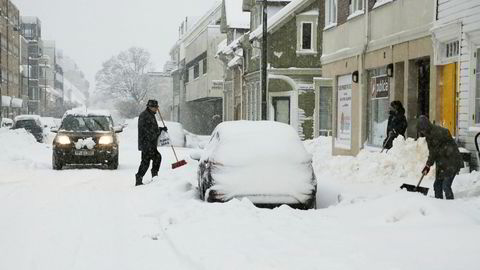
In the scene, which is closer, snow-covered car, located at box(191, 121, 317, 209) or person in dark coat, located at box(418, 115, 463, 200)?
snow-covered car, located at box(191, 121, 317, 209)

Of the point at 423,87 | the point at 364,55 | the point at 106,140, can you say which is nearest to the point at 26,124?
the point at 106,140

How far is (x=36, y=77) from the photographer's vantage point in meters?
112

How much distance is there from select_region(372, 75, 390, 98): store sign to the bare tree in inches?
3056

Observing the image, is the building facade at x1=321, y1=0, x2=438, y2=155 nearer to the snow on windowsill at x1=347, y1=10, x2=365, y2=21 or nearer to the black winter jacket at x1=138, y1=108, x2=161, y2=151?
the snow on windowsill at x1=347, y1=10, x2=365, y2=21

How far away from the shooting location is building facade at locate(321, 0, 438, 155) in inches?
626

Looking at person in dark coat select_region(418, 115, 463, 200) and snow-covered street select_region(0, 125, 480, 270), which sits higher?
person in dark coat select_region(418, 115, 463, 200)

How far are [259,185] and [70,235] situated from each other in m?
2.90

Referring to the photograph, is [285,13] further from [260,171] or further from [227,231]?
[227,231]

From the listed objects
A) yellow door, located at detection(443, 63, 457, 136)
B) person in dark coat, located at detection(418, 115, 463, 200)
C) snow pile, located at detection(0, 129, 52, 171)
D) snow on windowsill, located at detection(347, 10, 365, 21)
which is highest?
snow on windowsill, located at detection(347, 10, 365, 21)

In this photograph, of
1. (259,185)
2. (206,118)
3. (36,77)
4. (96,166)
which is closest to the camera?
(259,185)

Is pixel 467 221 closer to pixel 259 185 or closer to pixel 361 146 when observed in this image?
pixel 259 185

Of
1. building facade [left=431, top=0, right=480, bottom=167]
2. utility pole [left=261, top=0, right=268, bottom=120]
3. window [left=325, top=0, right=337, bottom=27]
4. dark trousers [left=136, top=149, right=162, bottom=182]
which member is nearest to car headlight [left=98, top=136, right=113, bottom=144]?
dark trousers [left=136, top=149, right=162, bottom=182]

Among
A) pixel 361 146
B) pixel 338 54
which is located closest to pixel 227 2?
pixel 338 54

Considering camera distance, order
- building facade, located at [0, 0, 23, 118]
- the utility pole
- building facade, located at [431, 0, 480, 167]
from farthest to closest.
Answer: building facade, located at [0, 0, 23, 118] → the utility pole → building facade, located at [431, 0, 480, 167]
